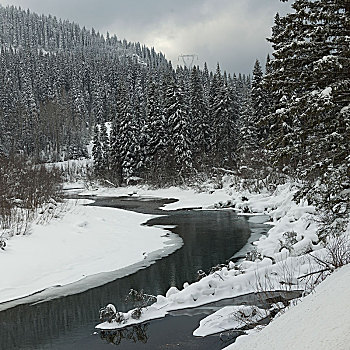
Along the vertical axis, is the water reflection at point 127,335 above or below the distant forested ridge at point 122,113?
below

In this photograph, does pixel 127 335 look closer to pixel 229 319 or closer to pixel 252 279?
pixel 229 319

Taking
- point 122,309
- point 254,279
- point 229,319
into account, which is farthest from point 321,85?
point 122,309

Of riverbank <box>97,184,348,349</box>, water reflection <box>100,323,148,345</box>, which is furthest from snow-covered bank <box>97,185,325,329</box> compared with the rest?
water reflection <box>100,323,148,345</box>

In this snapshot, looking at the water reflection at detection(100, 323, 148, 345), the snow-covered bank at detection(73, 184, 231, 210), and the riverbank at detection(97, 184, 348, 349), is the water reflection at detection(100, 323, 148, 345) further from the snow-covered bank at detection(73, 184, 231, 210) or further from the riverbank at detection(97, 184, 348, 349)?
the snow-covered bank at detection(73, 184, 231, 210)

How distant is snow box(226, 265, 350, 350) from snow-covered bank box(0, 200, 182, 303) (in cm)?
854

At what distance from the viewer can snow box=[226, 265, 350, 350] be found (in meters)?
2.59

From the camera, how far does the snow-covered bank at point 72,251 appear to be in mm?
11461

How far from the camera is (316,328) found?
285 cm

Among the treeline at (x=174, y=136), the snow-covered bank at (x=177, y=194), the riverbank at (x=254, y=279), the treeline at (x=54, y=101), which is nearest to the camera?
the riverbank at (x=254, y=279)

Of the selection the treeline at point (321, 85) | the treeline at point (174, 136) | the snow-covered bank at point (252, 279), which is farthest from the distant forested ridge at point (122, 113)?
the treeline at point (321, 85)

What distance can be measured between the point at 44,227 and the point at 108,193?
29.9 m

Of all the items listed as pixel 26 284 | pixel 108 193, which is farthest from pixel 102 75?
pixel 26 284

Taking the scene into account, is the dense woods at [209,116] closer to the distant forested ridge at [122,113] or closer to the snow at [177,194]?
the distant forested ridge at [122,113]

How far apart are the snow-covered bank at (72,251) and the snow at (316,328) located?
28.0 ft
